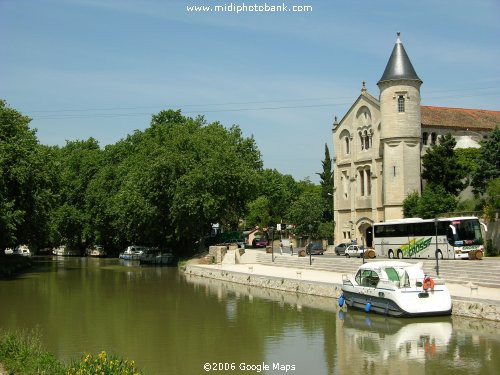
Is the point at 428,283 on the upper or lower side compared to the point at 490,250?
lower

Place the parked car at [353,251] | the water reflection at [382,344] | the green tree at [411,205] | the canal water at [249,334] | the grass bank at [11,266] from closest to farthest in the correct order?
the water reflection at [382,344]
the canal water at [249,334]
the grass bank at [11,266]
the parked car at [353,251]
the green tree at [411,205]

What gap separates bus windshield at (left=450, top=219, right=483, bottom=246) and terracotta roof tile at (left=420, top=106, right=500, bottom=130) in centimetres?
2149

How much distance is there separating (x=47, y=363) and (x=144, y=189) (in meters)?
46.0

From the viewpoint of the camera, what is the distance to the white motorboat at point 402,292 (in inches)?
893

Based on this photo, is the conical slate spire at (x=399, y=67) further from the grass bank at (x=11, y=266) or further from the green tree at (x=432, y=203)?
the grass bank at (x=11, y=266)

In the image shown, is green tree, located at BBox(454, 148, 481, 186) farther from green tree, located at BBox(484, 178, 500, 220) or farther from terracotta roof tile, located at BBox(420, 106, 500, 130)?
green tree, located at BBox(484, 178, 500, 220)

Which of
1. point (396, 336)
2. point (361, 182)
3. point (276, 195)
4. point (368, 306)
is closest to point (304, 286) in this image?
point (368, 306)

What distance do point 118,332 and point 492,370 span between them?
12.5 metres

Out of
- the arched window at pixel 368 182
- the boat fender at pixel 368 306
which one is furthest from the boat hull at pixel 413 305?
the arched window at pixel 368 182

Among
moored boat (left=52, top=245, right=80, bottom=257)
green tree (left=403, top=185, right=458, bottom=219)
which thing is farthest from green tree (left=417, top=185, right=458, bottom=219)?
moored boat (left=52, top=245, right=80, bottom=257)

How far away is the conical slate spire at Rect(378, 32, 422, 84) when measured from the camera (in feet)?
177

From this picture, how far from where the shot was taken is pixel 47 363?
41.5 ft

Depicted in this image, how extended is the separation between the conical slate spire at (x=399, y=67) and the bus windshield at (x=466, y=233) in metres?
20.7

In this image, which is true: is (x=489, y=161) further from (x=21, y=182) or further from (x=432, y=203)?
(x=21, y=182)
